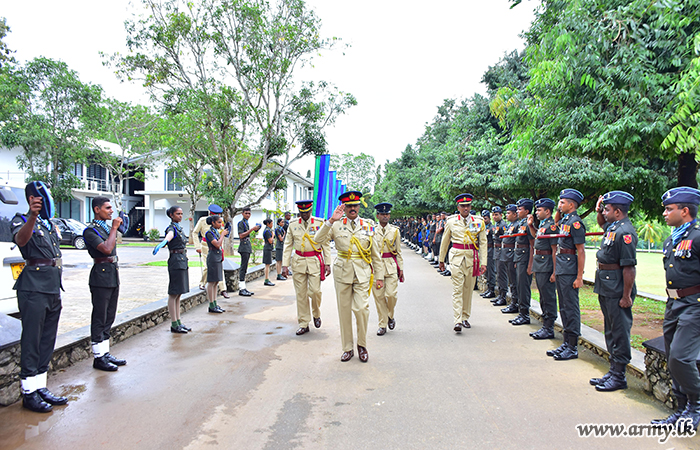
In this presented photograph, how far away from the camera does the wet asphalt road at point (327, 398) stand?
3.27 m

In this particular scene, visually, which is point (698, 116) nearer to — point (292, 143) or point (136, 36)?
point (292, 143)

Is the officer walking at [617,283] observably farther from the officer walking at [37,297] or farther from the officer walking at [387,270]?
the officer walking at [37,297]

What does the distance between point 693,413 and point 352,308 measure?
11.0 ft

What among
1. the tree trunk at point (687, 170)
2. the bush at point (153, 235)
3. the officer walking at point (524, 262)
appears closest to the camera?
the tree trunk at point (687, 170)

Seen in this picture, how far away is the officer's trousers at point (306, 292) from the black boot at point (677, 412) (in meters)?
4.49

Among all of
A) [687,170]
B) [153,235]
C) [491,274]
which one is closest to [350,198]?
[687,170]

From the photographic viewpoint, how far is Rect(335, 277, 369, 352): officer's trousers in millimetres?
5148

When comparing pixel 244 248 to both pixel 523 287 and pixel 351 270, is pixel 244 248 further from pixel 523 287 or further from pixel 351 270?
pixel 523 287

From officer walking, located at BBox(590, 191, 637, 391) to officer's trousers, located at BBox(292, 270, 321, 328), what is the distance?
3.91 metres

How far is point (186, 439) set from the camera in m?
3.25

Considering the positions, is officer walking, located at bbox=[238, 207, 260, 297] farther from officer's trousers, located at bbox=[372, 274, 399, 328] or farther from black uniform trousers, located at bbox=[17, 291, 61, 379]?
black uniform trousers, located at bbox=[17, 291, 61, 379]

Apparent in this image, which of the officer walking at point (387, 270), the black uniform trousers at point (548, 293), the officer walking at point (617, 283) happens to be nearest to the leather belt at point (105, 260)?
the officer walking at point (387, 270)

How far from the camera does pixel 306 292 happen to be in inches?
269

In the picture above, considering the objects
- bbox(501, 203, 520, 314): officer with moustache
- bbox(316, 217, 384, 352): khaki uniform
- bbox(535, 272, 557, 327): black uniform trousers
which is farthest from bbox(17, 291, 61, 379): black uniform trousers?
bbox(501, 203, 520, 314): officer with moustache
